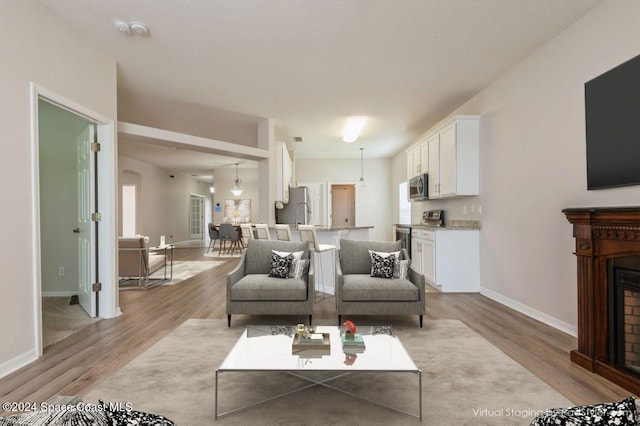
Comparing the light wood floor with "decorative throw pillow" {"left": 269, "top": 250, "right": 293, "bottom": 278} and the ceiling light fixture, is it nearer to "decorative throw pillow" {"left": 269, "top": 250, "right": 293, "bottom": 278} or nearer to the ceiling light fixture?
"decorative throw pillow" {"left": 269, "top": 250, "right": 293, "bottom": 278}

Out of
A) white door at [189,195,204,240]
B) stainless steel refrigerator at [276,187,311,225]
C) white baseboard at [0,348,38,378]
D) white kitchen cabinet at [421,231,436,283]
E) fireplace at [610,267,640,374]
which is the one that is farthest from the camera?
white door at [189,195,204,240]

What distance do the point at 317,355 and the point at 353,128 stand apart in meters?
5.40

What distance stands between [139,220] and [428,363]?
998 cm

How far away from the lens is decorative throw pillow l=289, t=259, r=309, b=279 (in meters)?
3.90

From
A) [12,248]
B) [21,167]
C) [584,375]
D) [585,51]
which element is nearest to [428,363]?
[584,375]

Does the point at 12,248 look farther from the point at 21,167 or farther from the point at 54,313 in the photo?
the point at 54,313

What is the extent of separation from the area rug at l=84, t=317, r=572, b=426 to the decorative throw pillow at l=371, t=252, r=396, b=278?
0.95 meters

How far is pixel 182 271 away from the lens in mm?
7500

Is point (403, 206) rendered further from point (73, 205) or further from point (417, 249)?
point (73, 205)

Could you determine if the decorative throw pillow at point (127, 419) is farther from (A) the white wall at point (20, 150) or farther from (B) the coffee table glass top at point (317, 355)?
(A) the white wall at point (20, 150)

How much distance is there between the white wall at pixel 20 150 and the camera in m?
2.68

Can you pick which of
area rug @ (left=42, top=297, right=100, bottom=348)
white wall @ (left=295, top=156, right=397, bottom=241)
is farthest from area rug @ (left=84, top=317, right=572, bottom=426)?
white wall @ (left=295, top=156, right=397, bottom=241)

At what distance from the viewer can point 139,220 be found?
1066cm

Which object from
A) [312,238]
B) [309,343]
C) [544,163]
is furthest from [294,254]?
[544,163]
